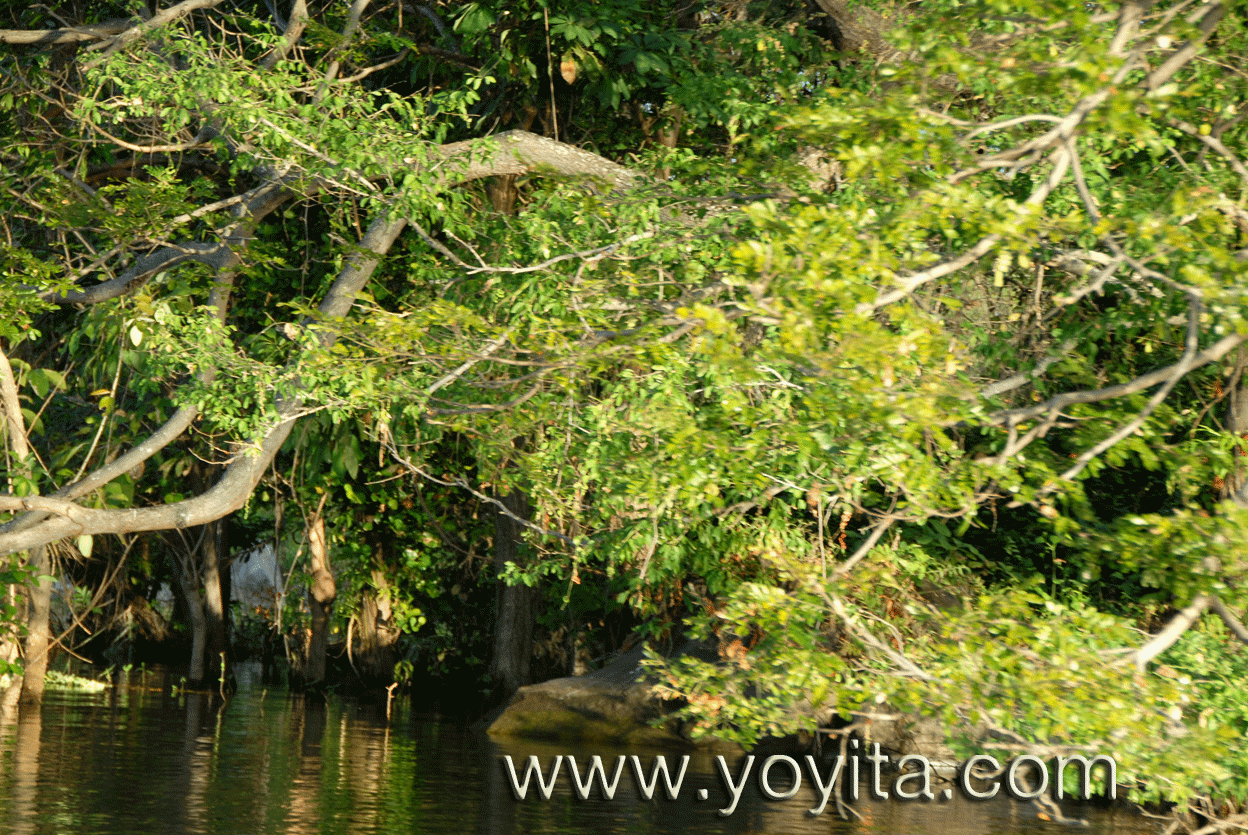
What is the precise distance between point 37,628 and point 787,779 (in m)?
7.97

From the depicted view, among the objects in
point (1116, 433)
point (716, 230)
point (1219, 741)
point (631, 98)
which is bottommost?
point (1219, 741)

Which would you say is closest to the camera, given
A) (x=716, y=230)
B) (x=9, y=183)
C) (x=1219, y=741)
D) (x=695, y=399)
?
(x=1219, y=741)

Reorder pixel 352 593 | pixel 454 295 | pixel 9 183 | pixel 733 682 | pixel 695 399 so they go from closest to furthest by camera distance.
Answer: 1. pixel 733 682
2. pixel 695 399
3. pixel 454 295
4. pixel 9 183
5. pixel 352 593

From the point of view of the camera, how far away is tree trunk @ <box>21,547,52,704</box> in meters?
14.7

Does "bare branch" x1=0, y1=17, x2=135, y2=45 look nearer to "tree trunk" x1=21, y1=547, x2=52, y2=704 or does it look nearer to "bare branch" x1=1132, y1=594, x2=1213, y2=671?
"tree trunk" x1=21, y1=547, x2=52, y2=704

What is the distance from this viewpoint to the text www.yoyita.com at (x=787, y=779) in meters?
11.8

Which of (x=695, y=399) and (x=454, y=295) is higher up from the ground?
(x=454, y=295)

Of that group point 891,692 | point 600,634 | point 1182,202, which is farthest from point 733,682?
point 600,634

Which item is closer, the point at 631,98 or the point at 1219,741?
the point at 1219,741

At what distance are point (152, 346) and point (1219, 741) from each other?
336 inches

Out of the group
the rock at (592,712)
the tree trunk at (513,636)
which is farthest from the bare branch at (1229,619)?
the tree trunk at (513,636)

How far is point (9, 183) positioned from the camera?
13008 millimetres

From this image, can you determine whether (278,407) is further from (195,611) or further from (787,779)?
(195,611)

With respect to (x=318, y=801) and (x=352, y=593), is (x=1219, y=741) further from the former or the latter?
(x=352, y=593)
